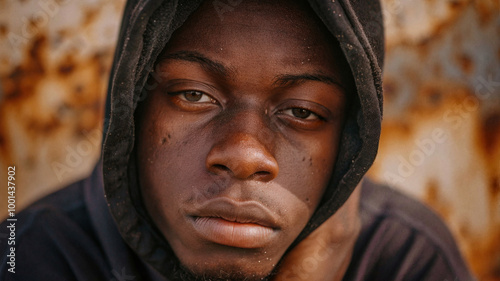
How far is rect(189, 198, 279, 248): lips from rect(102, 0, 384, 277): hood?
0.68 ft

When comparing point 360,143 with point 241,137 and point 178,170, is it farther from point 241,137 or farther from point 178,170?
point 178,170

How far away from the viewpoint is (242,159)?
990 millimetres

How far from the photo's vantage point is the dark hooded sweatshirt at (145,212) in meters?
1.03

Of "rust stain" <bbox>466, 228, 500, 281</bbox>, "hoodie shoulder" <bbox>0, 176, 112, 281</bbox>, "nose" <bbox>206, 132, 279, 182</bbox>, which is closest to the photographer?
"nose" <bbox>206, 132, 279, 182</bbox>

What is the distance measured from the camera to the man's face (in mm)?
1028

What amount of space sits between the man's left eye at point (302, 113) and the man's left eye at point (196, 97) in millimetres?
175

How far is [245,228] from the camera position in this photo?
1043 mm

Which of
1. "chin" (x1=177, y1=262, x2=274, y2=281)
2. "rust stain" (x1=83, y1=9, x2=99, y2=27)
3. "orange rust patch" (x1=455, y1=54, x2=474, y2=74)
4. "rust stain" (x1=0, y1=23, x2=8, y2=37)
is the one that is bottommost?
"chin" (x1=177, y1=262, x2=274, y2=281)

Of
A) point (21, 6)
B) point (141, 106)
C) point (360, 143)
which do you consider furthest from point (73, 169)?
point (360, 143)

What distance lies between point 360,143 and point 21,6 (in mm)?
1368

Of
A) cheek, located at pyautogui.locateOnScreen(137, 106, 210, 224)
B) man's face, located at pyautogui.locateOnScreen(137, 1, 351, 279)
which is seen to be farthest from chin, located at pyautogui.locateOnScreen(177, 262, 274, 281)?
cheek, located at pyautogui.locateOnScreen(137, 106, 210, 224)

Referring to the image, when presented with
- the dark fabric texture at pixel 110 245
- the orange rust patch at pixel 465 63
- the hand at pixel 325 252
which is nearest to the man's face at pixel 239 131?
the hand at pixel 325 252

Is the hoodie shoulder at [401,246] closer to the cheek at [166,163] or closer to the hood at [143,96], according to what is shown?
the hood at [143,96]

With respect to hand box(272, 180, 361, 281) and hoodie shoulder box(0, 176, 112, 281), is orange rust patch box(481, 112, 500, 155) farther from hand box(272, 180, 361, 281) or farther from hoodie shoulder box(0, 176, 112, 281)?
hoodie shoulder box(0, 176, 112, 281)
